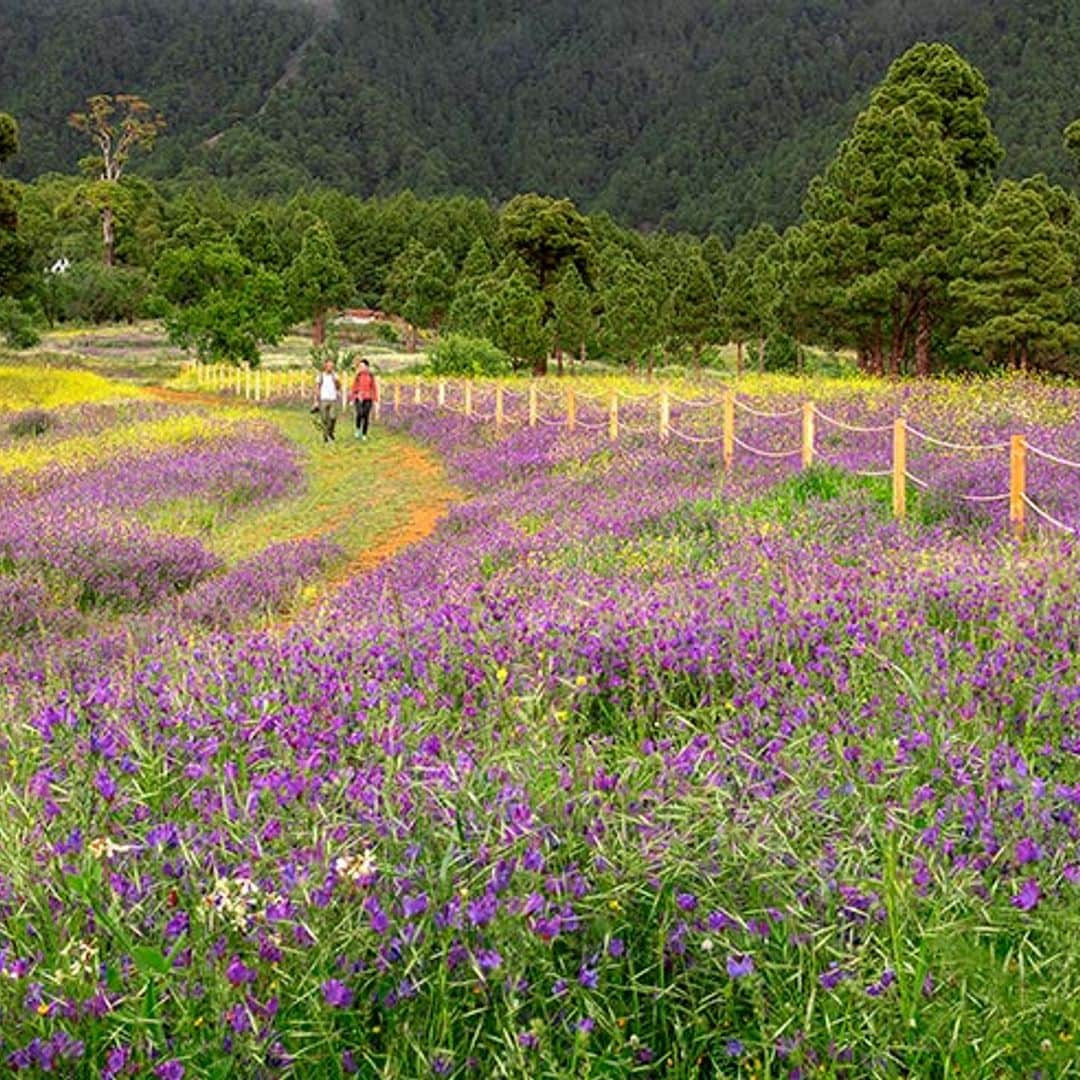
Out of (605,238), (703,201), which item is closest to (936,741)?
(605,238)

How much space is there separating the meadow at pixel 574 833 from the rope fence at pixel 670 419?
2545mm

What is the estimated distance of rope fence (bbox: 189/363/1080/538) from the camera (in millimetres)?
10258

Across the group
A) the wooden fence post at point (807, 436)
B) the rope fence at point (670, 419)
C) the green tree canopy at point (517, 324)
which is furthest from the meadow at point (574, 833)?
the green tree canopy at point (517, 324)

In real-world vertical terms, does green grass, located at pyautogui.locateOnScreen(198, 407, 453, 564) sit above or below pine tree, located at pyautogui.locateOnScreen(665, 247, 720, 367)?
below

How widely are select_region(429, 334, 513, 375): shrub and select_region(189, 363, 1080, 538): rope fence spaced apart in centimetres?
492

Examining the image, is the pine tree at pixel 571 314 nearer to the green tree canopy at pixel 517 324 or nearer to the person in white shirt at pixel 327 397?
the green tree canopy at pixel 517 324

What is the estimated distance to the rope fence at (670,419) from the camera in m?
10.3

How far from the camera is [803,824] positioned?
320 cm

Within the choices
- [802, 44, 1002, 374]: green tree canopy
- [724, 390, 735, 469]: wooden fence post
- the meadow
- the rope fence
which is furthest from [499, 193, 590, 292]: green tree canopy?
the meadow

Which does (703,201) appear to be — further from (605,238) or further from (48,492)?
(48,492)

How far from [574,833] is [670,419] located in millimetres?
18353

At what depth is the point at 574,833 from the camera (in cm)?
300

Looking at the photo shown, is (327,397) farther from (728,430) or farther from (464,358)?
(464,358)

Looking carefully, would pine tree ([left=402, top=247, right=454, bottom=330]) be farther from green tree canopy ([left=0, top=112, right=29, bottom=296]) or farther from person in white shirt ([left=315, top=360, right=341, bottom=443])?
person in white shirt ([left=315, top=360, right=341, bottom=443])
